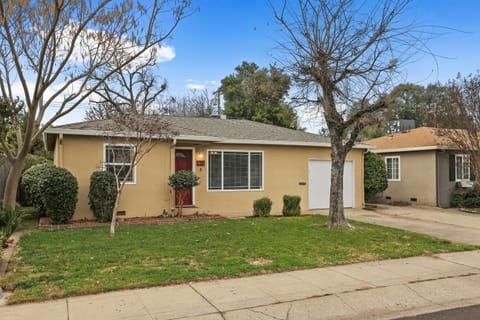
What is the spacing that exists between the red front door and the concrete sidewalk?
718 cm

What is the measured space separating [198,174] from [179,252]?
584cm

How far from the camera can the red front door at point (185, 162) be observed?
41.1 feet

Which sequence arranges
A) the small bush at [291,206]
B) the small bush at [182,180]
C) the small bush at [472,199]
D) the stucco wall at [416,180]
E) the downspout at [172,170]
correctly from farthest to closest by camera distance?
the stucco wall at [416,180], the small bush at [472,199], the small bush at [291,206], the downspout at [172,170], the small bush at [182,180]

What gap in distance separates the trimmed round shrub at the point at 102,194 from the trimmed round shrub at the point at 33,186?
1255mm

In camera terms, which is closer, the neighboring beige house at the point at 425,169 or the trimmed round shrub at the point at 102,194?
the trimmed round shrub at the point at 102,194

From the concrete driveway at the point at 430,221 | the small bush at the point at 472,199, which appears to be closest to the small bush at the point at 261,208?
the concrete driveway at the point at 430,221

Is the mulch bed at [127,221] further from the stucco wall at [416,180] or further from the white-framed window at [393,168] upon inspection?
the white-framed window at [393,168]

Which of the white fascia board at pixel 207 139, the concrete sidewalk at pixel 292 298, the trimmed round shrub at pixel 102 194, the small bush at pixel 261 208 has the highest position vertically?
the white fascia board at pixel 207 139

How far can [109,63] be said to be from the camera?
11.0 metres

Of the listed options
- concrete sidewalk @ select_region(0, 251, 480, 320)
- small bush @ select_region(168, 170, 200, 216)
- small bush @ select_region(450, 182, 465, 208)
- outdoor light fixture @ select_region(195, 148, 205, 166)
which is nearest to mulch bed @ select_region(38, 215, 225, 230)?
small bush @ select_region(168, 170, 200, 216)

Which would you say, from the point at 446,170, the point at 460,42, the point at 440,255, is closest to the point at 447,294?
the point at 440,255

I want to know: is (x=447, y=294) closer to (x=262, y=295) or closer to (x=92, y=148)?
(x=262, y=295)

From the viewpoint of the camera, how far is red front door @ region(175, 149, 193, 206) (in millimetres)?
12539

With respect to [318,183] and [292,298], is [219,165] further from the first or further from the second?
[292,298]
